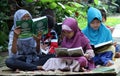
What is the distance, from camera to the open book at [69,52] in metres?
5.14

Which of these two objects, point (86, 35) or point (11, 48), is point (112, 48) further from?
point (11, 48)

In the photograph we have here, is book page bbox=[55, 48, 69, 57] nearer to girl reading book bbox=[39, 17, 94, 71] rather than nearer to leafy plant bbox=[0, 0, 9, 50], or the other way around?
girl reading book bbox=[39, 17, 94, 71]

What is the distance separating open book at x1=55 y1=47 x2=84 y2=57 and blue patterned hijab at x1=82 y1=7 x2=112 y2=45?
0.63 meters

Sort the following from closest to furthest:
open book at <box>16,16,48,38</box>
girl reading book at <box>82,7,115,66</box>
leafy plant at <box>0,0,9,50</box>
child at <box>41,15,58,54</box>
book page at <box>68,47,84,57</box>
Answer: book page at <box>68,47,84,57</box> → open book at <box>16,16,48,38</box> → girl reading book at <box>82,7,115,66</box> → child at <box>41,15,58,54</box> → leafy plant at <box>0,0,9,50</box>

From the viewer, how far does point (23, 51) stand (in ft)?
19.0

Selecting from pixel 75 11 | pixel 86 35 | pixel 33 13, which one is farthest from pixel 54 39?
pixel 75 11

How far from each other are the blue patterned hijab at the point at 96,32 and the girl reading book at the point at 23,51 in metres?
0.70

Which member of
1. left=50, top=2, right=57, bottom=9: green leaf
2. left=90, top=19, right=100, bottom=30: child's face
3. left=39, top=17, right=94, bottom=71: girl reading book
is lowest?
left=39, top=17, right=94, bottom=71: girl reading book

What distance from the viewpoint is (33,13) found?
9.25m

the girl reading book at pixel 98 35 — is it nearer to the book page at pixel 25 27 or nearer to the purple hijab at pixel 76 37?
the purple hijab at pixel 76 37

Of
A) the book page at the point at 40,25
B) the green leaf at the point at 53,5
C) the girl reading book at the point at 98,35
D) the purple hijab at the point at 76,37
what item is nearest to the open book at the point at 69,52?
the purple hijab at the point at 76,37

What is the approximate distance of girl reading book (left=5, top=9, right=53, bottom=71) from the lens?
5.41m

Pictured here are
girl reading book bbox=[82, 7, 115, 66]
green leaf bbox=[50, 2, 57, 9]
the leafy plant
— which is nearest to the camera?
girl reading book bbox=[82, 7, 115, 66]

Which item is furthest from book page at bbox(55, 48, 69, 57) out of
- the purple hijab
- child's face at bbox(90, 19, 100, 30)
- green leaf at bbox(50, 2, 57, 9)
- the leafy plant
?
green leaf at bbox(50, 2, 57, 9)
